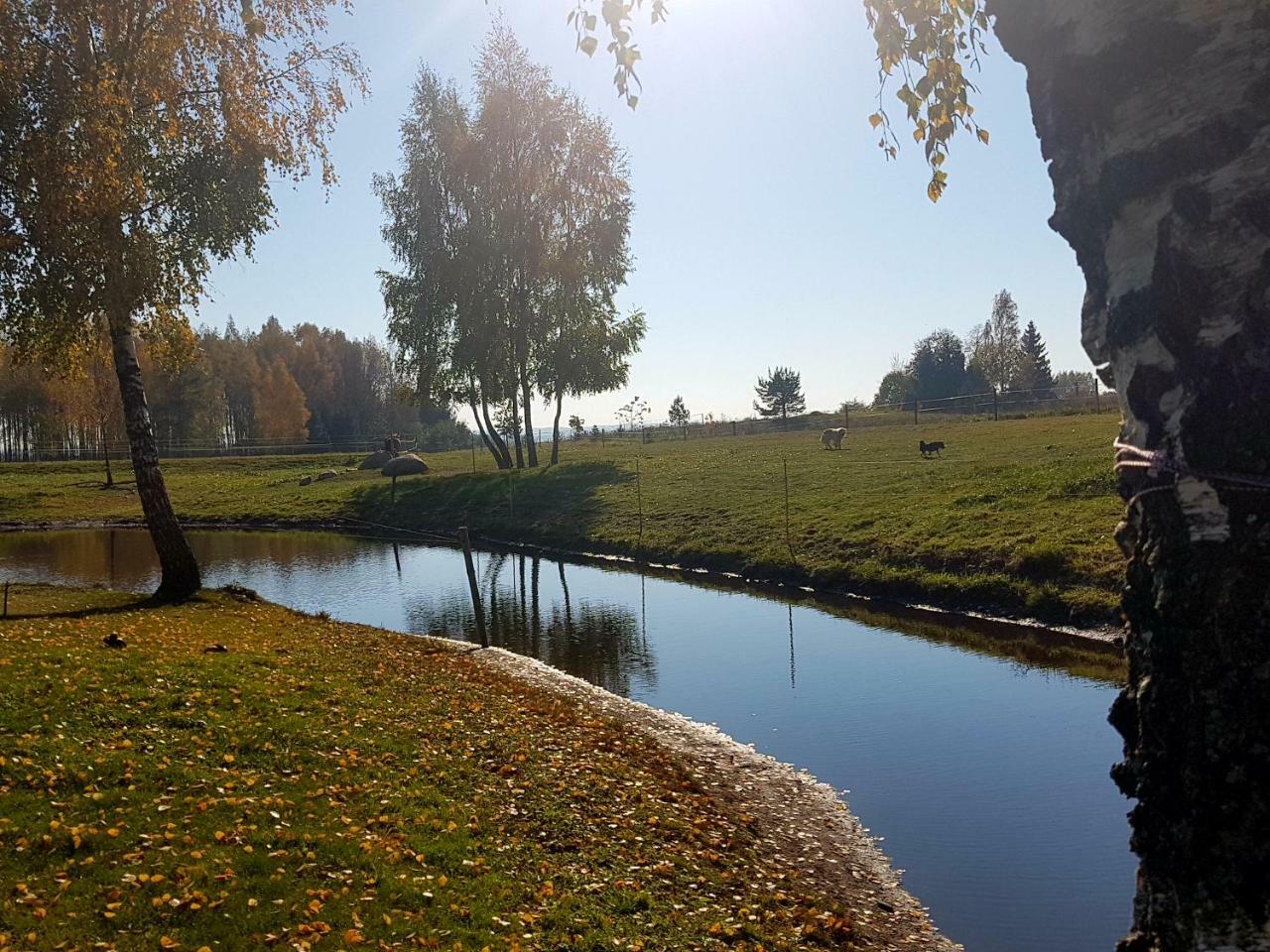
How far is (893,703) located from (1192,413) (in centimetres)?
1283

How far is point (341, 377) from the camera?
405 ft

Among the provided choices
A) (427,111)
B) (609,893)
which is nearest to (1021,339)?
(427,111)

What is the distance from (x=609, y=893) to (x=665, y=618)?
1515 cm

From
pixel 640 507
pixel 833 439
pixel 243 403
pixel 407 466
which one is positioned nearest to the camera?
pixel 640 507

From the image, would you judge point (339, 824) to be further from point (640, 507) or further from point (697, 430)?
point (697, 430)

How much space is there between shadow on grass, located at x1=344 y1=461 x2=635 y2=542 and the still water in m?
7.67

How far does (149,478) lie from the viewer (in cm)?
1925

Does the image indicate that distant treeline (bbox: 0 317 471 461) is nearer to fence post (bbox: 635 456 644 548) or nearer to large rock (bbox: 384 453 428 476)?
large rock (bbox: 384 453 428 476)

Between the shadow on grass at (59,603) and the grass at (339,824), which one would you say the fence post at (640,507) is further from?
the grass at (339,824)

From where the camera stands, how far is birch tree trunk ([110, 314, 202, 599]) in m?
18.5

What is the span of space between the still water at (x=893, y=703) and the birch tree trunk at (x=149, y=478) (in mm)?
4856

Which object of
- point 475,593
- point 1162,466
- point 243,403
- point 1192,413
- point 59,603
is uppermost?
point 243,403

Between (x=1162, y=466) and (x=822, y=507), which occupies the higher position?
(x=1162, y=466)

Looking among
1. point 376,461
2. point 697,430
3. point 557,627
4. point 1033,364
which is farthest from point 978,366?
point 557,627
